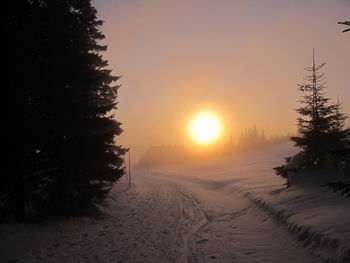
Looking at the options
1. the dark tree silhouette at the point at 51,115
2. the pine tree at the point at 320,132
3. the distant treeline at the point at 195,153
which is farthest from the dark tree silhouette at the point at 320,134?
the distant treeline at the point at 195,153

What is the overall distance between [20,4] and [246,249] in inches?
504

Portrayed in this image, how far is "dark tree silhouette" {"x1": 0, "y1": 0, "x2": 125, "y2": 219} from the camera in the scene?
9.80 metres

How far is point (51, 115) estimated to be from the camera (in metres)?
11.0

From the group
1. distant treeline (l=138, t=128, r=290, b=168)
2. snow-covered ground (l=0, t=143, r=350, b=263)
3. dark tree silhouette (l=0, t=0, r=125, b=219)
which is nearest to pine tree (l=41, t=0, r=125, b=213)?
dark tree silhouette (l=0, t=0, r=125, b=219)

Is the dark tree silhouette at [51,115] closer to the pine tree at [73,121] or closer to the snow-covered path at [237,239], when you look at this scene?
the pine tree at [73,121]

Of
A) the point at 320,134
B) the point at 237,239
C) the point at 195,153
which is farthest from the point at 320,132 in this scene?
the point at 195,153

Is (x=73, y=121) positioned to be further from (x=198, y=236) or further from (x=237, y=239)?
(x=237, y=239)

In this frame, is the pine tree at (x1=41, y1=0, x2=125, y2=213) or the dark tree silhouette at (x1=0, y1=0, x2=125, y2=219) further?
the pine tree at (x1=41, y1=0, x2=125, y2=213)

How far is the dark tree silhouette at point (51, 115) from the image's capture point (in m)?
9.80

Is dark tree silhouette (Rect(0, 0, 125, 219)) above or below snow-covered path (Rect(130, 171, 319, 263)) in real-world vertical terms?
above

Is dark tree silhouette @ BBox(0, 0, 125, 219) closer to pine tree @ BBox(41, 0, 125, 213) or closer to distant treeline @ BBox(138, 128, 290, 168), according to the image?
pine tree @ BBox(41, 0, 125, 213)

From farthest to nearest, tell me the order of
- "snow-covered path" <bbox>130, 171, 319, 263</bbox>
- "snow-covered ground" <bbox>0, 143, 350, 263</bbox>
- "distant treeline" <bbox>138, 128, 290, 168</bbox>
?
1. "distant treeline" <bbox>138, 128, 290, 168</bbox>
2. "snow-covered path" <bbox>130, 171, 319, 263</bbox>
3. "snow-covered ground" <bbox>0, 143, 350, 263</bbox>

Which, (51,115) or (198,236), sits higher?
(51,115)

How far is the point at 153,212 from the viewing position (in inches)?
589
